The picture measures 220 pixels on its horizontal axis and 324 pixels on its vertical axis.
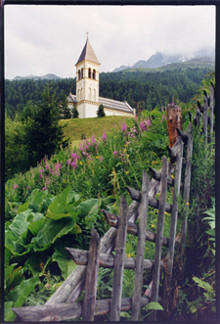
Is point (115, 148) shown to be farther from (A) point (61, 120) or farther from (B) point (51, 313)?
(B) point (51, 313)

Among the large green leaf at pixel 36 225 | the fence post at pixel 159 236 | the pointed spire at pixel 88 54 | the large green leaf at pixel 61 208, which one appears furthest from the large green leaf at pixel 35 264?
the pointed spire at pixel 88 54

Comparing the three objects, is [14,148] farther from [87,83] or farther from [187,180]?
[187,180]

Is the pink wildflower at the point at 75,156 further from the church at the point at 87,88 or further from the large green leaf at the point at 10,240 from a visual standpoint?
the large green leaf at the point at 10,240

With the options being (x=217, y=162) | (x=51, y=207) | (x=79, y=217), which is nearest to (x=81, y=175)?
(x=79, y=217)

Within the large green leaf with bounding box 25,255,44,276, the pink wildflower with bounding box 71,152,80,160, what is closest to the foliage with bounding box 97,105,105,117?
the pink wildflower with bounding box 71,152,80,160

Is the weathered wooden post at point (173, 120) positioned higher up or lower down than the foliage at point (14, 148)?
higher up

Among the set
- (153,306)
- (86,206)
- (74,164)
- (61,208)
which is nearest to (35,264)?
(61,208)
